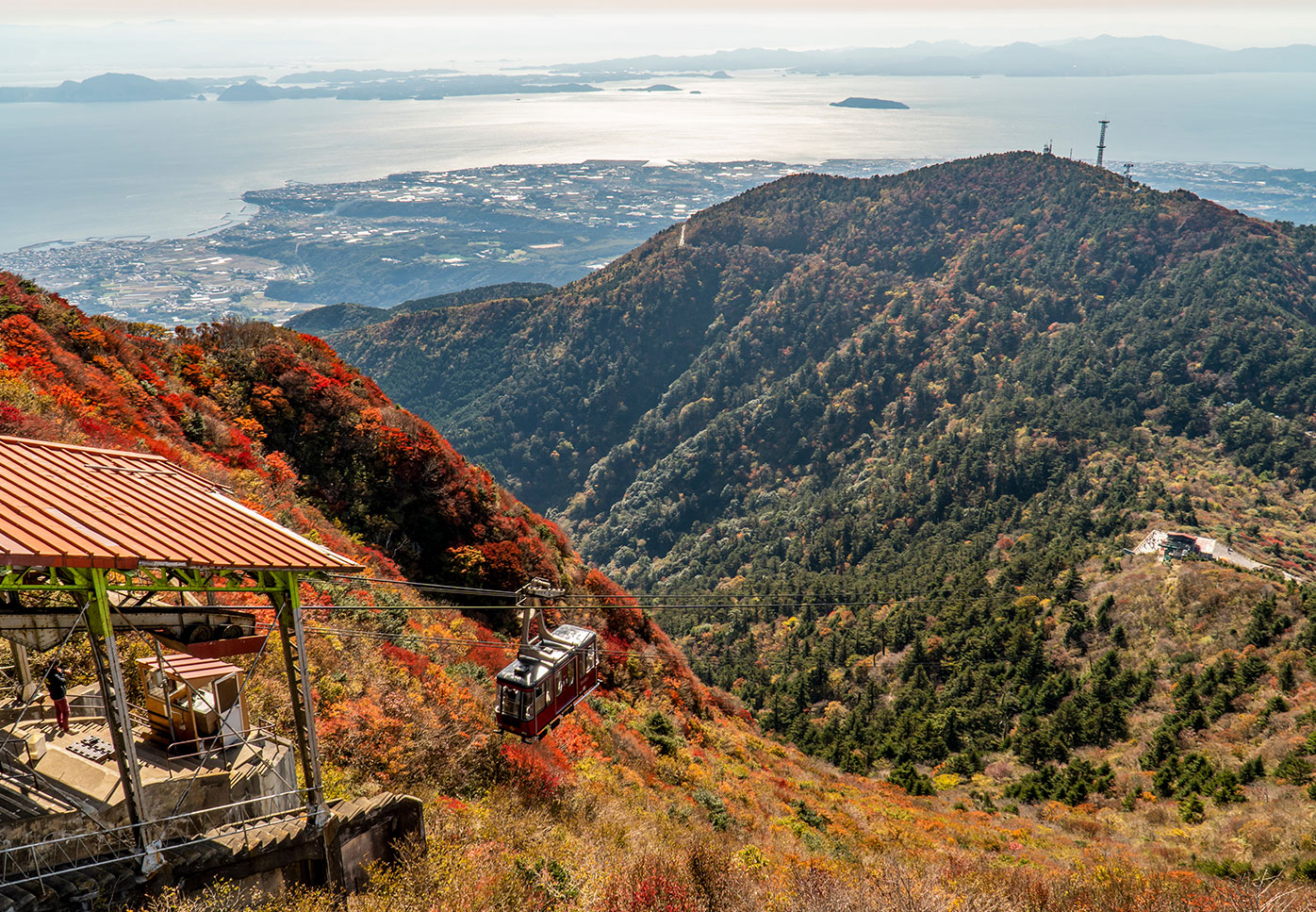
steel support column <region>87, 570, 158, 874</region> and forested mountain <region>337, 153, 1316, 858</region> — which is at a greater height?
steel support column <region>87, 570, 158, 874</region>

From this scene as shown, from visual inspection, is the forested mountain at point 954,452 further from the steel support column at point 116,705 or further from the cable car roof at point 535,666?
the steel support column at point 116,705

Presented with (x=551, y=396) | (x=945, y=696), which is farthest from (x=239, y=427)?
(x=551, y=396)

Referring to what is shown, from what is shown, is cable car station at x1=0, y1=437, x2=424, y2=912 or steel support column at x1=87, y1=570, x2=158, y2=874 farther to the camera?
cable car station at x1=0, y1=437, x2=424, y2=912

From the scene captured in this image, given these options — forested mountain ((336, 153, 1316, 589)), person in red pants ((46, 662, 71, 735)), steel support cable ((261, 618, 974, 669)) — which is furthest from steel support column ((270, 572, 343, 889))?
forested mountain ((336, 153, 1316, 589))

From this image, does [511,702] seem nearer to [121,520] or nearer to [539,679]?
[539,679]

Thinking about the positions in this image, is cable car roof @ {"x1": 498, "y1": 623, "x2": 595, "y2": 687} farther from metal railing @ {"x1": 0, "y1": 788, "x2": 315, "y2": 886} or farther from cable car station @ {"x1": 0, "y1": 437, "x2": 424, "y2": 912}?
metal railing @ {"x1": 0, "y1": 788, "x2": 315, "y2": 886}

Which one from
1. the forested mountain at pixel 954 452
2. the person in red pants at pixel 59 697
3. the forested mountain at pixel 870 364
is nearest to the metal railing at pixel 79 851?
the person in red pants at pixel 59 697

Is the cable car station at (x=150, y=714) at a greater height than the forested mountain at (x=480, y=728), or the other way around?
the cable car station at (x=150, y=714)

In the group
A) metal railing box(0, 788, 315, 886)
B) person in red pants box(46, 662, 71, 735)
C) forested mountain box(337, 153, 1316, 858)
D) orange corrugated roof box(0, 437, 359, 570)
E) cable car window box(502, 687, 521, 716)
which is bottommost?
forested mountain box(337, 153, 1316, 858)

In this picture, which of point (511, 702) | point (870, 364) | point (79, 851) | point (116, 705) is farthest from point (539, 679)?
point (870, 364)
